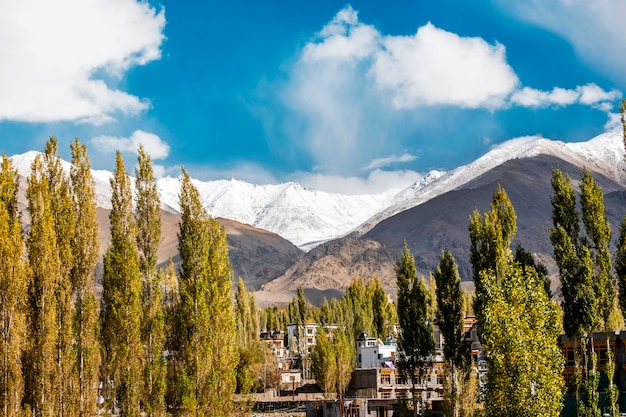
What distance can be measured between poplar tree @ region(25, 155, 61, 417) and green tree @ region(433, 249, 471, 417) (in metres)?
30.3

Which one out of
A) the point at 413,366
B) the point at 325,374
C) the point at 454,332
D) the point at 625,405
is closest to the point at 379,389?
the point at 325,374

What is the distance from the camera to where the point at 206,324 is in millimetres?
34781

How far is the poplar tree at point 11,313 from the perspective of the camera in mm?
28797

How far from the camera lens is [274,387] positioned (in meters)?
97.4

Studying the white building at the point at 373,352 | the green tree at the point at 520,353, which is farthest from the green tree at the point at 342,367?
the green tree at the point at 520,353

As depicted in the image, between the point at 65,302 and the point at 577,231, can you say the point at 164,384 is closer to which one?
the point at 65,302

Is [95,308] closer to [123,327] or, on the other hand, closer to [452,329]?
[123,327]

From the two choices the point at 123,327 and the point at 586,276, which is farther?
the point at 586,276

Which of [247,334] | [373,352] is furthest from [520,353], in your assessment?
[247,334]

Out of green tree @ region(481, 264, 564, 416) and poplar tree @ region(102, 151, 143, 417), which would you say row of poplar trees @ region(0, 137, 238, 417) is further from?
green tree @ region(481, 264, 564, 416)

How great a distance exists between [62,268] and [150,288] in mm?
8034

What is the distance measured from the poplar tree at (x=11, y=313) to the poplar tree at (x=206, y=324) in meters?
7.46

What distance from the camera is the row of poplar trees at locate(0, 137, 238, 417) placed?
99.6 ft

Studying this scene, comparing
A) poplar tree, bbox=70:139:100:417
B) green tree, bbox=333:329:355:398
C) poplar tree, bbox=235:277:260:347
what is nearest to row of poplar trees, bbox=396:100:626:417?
green tree, bbox=333:329:355:398
